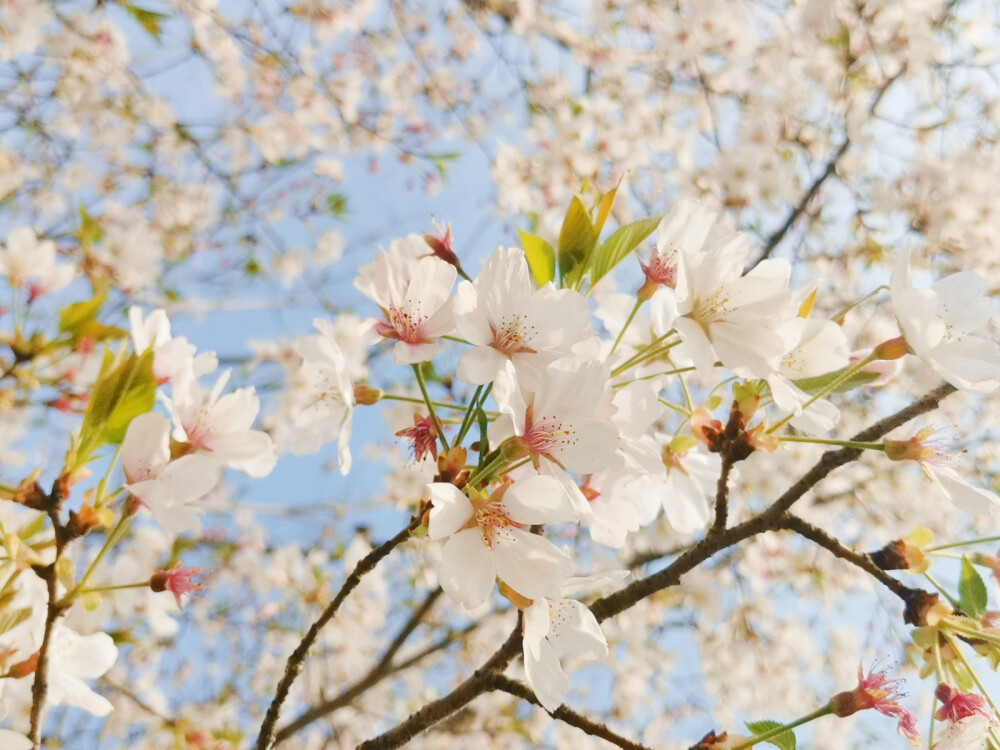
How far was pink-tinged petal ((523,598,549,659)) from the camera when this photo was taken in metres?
Result: 0.79

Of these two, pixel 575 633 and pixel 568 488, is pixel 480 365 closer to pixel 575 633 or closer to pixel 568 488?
pixel 568 488

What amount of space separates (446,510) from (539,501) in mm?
102

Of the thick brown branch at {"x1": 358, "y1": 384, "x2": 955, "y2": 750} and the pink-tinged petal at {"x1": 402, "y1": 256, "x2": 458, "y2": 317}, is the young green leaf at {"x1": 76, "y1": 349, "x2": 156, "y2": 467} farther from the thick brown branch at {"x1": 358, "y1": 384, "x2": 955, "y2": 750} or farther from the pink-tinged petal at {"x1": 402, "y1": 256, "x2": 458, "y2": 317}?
the thick brown branch at {"x1": 358, "y1": 384, "x2": 955, "y2": 750}

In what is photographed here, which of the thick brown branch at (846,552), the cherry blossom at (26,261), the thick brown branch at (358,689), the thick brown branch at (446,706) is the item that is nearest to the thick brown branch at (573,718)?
the thick brown branch at (446,706)

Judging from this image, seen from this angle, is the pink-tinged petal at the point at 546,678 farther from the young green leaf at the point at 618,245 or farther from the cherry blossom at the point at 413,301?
the young green leaf at the point at 618,245

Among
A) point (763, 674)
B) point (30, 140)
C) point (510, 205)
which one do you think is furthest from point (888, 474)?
point (30, 140)

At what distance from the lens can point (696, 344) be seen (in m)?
0.77

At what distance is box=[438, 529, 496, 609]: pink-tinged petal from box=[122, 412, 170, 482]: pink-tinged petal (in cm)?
39

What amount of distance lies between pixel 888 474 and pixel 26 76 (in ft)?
17.4

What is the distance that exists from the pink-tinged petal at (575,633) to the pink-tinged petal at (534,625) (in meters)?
0.04

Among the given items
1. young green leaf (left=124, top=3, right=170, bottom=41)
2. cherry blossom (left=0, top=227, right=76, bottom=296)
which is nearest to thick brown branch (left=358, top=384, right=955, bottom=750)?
cherry blossom (left=0, top=227, right=76, bottom=296)

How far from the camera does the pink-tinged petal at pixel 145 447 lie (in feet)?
2.57

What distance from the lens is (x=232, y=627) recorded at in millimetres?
4770

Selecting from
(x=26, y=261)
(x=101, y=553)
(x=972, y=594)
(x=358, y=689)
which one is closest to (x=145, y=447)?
(x=101, y=553)
